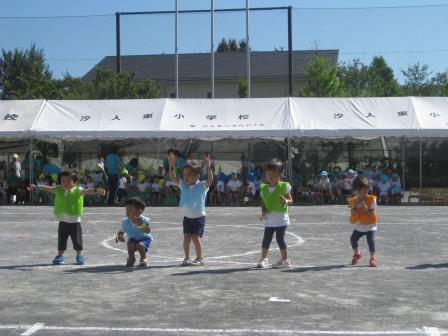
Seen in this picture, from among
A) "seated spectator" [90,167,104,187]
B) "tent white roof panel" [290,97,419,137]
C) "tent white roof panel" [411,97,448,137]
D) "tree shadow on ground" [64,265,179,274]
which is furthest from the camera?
"seated spectator" [90,167,104,187]

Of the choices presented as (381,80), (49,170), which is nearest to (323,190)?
(49,170)

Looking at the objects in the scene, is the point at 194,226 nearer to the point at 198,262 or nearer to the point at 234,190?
the point at 198,262

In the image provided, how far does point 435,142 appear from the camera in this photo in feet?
99.7

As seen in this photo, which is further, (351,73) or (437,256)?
(351,73)

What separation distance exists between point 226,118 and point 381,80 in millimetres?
34785

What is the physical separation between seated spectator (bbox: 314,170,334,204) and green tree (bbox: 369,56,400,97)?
90.2ft

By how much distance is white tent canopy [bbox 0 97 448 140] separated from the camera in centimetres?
2300

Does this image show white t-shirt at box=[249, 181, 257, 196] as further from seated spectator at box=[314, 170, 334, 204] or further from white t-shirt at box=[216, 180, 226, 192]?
seated spectator at box=[314, 170, 334, 204]

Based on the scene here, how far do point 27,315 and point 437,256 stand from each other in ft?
21.6

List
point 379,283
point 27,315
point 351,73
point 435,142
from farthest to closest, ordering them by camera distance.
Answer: point 351,73, point 435,142, point 379,283, point 27,315

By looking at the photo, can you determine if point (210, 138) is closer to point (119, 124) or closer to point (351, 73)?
point (119, 124)

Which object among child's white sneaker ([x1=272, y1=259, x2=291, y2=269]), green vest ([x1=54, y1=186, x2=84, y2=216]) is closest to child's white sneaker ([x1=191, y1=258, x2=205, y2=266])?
child's white sneaker ([x1=272, y1=259, x2=291, y2=269])

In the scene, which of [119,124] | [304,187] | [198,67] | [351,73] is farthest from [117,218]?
[198,67]

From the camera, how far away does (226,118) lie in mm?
23953
